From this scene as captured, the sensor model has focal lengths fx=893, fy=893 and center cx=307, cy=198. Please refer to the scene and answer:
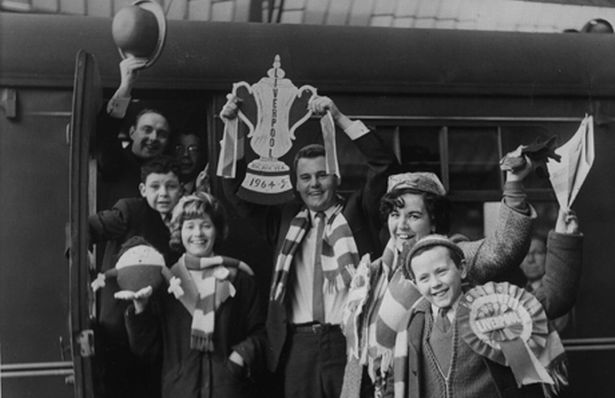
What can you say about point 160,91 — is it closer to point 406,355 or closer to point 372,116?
point 372,116

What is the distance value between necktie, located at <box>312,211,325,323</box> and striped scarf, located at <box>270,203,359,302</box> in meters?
0.02

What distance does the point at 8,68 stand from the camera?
142 inches

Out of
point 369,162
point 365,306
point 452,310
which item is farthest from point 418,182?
point 452,310

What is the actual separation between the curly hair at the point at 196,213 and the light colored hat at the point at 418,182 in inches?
27.4

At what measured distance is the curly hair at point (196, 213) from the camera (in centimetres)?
361

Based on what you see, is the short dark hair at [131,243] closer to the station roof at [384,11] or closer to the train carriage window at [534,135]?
the station roof at [384,11]

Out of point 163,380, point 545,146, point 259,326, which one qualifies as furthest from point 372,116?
point 163,380

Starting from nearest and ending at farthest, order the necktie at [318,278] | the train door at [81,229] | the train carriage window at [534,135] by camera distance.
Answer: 1. the train door at [81,229]
2. the necktie at [318,278]
3. the train carriage window at [534,135]

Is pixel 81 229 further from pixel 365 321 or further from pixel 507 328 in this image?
pixel 507 328

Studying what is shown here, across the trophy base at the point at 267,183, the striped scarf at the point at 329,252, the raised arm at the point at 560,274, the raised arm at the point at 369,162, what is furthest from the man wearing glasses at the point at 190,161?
the raised arm at the point at 560,274

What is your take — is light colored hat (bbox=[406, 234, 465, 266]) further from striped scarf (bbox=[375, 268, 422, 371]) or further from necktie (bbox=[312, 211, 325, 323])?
necktie (bbox=[312, 211, 325, 323])

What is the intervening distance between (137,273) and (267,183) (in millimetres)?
657

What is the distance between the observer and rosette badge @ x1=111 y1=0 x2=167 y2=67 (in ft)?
12.0

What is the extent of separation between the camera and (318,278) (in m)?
3.75
